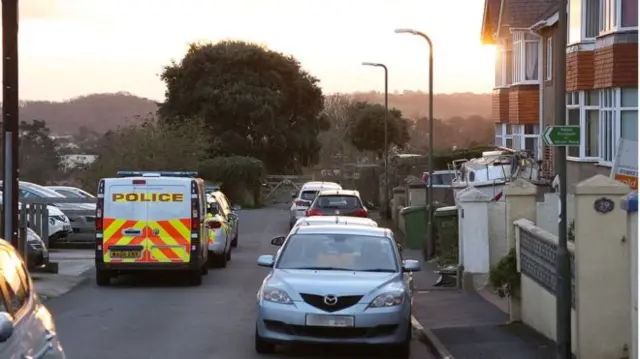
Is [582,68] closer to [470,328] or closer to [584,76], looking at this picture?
[584,76]

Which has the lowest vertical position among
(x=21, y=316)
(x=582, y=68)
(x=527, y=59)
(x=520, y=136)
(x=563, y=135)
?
(x=21, y=316)

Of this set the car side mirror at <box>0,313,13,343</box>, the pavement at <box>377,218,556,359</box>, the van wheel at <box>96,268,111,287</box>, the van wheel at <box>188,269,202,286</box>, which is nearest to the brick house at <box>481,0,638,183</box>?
the pavement at <box>377,218,556,359</box>

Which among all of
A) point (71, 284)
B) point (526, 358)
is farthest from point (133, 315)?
point (526, 358)

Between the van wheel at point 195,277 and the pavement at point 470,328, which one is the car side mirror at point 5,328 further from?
the van wheel at point 195,277

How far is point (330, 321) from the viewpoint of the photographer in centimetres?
1123

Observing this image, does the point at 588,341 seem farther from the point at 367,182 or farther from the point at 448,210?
the point at 367,182

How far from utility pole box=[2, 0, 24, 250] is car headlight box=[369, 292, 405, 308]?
8420mm

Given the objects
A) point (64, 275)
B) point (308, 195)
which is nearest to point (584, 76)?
point (64, 275)

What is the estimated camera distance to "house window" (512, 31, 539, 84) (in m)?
36.8

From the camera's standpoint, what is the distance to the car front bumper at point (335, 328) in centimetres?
1127

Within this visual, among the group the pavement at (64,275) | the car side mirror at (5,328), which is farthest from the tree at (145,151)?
the car side mirror at (5,328)

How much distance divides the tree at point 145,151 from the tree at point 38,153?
14281 millimetres

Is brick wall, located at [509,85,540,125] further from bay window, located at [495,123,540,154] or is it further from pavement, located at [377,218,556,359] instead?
pavement, located at [377,218,556,359]

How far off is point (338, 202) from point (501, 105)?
13735mm
